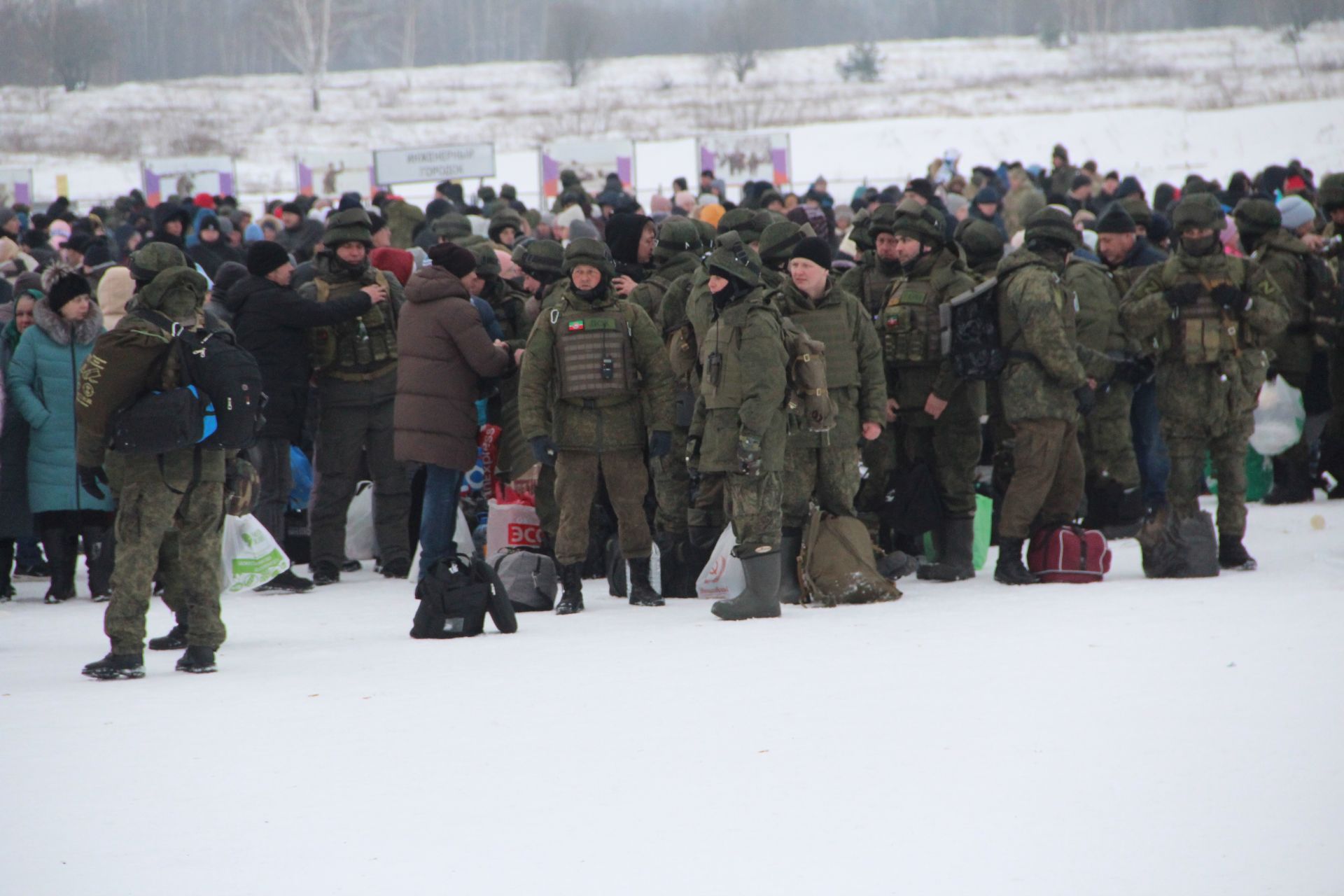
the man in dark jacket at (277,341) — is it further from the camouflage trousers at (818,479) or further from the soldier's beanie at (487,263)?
the camouflage trousers at (818,479)

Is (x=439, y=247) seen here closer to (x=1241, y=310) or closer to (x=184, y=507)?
(x=184, y=507)

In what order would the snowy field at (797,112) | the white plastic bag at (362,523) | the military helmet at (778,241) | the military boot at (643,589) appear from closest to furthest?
the military boot at (643,589), the military helmet at (778,241), the white plastic bag at (362,523), the snowy field at (797,112)

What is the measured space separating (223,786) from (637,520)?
3458mm

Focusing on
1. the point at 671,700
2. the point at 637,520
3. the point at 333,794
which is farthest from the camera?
the point at 637,520

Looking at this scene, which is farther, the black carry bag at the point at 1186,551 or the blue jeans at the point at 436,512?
the blue jeans at the point at 436,512

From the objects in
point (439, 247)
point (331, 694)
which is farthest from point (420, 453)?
point (331, 694)

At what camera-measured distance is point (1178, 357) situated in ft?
Answer: 27.1

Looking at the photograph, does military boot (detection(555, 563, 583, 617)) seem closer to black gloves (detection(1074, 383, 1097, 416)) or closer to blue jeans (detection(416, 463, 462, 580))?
blue jeans (detection(416, 463, 462, 580))

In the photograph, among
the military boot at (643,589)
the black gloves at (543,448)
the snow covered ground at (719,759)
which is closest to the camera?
the snow covered ground at (719,759)

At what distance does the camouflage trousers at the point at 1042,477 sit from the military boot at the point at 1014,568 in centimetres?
6

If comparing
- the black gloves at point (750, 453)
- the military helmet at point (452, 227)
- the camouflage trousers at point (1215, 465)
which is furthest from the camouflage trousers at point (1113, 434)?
the military helmet at point (452, 227)

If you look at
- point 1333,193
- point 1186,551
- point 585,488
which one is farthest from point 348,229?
point 1333,193

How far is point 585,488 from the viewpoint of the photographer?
7984mm

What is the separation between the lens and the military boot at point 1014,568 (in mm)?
8391
